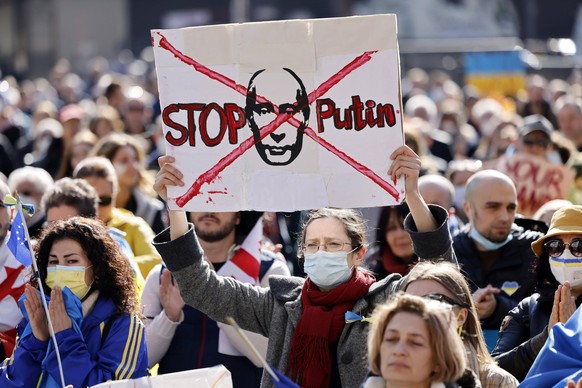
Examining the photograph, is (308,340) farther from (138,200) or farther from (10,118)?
(10,118)

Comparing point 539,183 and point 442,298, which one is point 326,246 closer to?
point 442,298

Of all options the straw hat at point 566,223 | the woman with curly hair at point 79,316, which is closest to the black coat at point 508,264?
the straw hat at point 566,223

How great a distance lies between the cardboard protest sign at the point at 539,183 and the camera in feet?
29.8

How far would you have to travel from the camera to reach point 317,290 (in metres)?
5.39

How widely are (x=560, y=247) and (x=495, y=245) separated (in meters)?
1.16

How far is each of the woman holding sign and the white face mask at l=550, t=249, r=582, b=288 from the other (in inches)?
22.6

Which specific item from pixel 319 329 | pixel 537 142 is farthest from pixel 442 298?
pixel 537 142

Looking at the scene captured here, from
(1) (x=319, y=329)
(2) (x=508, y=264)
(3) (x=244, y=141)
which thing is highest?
(3) (x=244, y=141)

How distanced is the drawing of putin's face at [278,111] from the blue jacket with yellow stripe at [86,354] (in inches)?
35.7

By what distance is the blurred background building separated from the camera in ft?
115

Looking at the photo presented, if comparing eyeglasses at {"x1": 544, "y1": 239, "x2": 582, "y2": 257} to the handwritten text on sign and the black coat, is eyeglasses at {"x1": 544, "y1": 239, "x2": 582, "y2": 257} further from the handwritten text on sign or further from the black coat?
the handwritten text on sign

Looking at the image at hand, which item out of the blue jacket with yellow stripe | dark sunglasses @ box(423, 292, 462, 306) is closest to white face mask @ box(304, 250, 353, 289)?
dark sunglasses @ box(423, 292, 462, 306)

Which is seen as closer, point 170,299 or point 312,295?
point 312,295

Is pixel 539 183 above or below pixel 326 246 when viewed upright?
below
